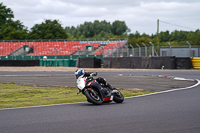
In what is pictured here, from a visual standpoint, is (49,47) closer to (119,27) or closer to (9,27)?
(9,27)

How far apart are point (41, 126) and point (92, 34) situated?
13746 centimetres

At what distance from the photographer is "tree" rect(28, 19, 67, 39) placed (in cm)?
8856

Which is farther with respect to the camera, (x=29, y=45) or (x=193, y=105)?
(x=29, y=45)

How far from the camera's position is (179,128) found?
606 cm

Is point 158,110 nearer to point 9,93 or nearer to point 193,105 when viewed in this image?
point 193,105

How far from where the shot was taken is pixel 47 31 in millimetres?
89438

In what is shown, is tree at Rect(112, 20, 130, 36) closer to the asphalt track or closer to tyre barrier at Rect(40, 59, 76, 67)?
tyre barrier at Rect(40, 59, 76, 67)

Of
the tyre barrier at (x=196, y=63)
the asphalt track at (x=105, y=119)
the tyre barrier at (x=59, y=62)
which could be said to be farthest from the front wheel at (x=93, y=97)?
the tyre barrier at (x=59, y=62)

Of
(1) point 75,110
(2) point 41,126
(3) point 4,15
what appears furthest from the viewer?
(3) point 4,15

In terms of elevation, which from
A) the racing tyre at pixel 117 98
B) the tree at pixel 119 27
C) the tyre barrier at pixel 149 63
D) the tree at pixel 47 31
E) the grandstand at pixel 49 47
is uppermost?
the tree at pixel 119 27

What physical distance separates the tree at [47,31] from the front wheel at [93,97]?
262 ft

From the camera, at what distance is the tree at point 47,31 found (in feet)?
291

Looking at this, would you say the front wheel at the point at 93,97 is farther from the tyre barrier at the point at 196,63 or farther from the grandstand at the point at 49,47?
the grandstand at the point at 49,47

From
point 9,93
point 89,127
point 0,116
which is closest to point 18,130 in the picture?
point 89,127
